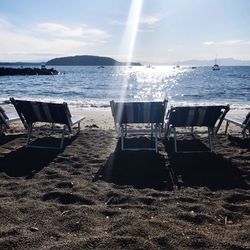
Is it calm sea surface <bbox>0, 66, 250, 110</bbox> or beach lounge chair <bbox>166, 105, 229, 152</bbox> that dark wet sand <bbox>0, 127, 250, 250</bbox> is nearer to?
beach lounge chair <bbox>166, 105, 229, 152</bbox>

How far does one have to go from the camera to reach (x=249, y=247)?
9.89 ft

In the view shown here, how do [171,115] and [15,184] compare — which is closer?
[15,184]

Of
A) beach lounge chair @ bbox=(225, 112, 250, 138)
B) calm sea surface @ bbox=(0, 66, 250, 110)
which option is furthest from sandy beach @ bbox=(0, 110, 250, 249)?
calm sea surface @ bbox=(0, 66, 250, 110)

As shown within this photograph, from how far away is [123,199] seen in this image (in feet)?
13.9

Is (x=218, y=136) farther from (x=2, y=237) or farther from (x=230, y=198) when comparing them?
(x=2, y=237)

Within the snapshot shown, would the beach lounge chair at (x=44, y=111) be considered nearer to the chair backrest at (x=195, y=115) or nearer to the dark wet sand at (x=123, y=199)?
the dark wet sand at (x=123, y=199)

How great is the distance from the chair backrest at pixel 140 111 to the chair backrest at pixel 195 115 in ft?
0.64

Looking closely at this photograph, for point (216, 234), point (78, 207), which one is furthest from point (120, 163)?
point (216, 234)

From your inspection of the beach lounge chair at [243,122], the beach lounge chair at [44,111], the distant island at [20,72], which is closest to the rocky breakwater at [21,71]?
the distant island at [20,72]

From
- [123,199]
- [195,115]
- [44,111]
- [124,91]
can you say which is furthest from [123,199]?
[124,91]

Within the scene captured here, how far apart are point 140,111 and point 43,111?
1.66 metres

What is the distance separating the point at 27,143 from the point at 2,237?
4.05m

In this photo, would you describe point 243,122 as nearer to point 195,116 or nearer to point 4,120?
point 195,116

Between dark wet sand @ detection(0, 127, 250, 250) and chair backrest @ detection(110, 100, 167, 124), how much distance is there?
563 mm
